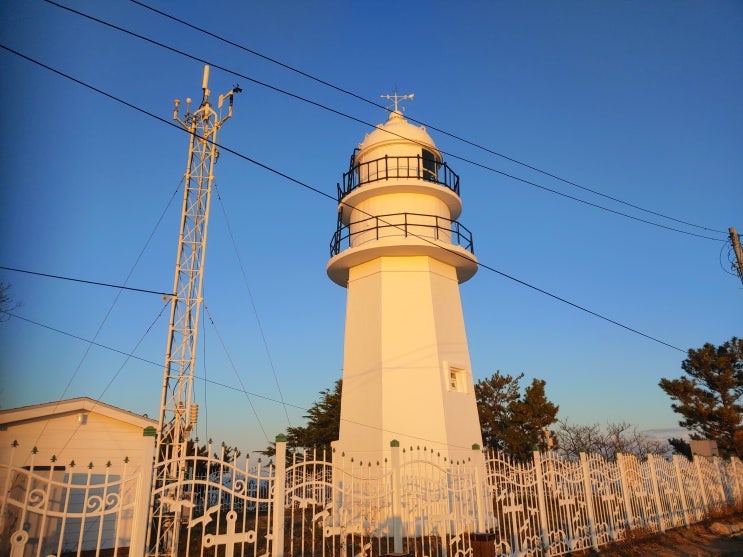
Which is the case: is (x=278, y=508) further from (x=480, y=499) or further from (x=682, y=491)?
(x=682, y=491)

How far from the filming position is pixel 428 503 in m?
8.97

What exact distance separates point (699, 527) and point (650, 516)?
2.21 m

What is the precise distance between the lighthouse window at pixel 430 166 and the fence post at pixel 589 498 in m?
9.49

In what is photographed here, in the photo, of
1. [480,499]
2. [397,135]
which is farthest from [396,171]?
[480,499]

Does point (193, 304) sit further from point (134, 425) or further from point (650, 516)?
point (650, 516)

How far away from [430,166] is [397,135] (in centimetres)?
153

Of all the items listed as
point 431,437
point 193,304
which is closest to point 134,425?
point 193,304

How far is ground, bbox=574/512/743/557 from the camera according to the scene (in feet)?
37.0

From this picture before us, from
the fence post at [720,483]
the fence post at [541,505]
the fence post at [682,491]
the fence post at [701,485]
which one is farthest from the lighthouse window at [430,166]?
the fence post at [720,483]

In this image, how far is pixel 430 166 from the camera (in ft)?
57.0

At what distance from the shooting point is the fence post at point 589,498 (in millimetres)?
11547

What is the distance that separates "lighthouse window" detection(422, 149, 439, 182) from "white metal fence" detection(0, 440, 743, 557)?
9.08m

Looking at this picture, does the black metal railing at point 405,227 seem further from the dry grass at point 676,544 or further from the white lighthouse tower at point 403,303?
the dry grass at point 676,544

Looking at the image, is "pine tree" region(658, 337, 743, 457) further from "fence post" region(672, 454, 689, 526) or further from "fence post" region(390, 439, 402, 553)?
"fence post" region(390, 439, 402, 553)
